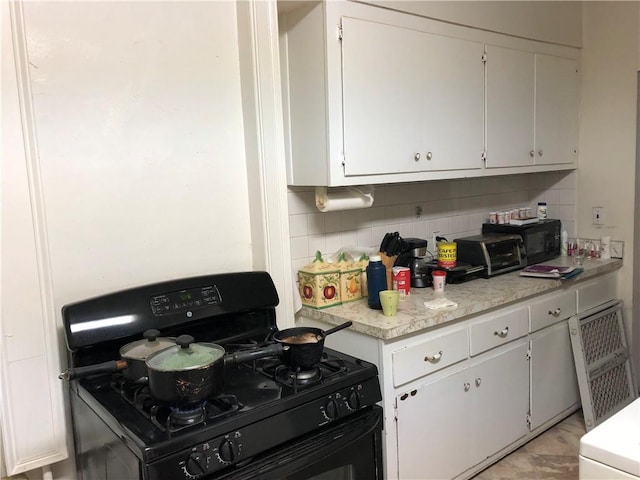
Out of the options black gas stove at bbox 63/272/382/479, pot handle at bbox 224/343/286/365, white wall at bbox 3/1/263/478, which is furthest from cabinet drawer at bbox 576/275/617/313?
pot handle at bbox 224/343/286/365

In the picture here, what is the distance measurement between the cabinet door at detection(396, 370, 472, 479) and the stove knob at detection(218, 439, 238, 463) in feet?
2.93

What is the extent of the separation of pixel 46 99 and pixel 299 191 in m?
1.12

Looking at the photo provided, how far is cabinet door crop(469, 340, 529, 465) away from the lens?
98.0 inches

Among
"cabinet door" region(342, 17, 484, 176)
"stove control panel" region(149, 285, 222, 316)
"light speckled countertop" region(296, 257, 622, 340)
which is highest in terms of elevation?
"cabinet door" region(342, 17, 484, 176)

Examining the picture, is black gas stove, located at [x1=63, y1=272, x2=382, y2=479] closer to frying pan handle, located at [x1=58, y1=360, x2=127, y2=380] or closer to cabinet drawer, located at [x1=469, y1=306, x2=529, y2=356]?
frying pan handle, located at [x1=58, y1=360, x2=127, y2=380]

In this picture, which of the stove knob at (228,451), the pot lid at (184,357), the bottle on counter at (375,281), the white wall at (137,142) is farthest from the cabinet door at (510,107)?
the stove knob at (228,451)

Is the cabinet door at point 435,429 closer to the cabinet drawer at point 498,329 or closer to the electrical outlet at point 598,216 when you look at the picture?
the cabinet drawer at point 498,329

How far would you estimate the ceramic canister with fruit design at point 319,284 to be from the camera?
2.41 metres

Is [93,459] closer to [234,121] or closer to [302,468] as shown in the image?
[302,468]

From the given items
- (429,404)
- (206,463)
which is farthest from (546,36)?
(206,463)

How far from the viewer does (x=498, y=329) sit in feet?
Answer: 8.28

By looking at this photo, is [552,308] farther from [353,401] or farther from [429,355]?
[353,401]

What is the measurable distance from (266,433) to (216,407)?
0.15 meters

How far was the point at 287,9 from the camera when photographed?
2322 millimetres
